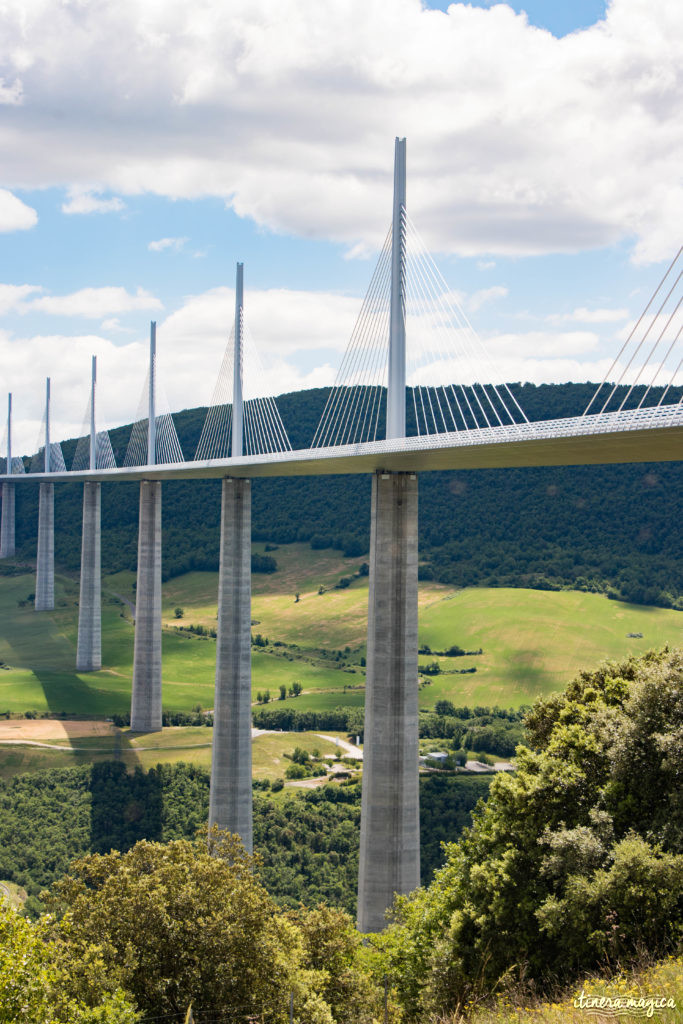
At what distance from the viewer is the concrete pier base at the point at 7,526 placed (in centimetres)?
10244

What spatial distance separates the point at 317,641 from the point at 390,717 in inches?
2107

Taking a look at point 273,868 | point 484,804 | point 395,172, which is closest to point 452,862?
→ point 484,804

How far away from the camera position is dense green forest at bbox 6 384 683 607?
78812mm

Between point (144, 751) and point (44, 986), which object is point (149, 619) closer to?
point (144, 751)

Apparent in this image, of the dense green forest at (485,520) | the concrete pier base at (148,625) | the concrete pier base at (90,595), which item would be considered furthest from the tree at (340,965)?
the dense green forest at (485,520)

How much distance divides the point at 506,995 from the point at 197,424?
9530cm

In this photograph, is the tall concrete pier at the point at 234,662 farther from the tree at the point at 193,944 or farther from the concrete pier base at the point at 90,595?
the concrete pier base at the point at 90,595

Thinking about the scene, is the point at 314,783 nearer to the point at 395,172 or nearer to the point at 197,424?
the point at 395,172

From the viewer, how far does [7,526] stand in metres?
104

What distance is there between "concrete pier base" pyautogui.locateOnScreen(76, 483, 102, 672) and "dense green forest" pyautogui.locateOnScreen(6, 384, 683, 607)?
27349 mm

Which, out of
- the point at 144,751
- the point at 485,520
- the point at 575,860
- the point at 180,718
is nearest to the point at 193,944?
the point at 575,860

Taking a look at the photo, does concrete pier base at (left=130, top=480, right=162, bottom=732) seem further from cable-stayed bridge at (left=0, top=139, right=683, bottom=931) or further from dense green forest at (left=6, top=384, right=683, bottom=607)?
dense green forest at (left=6, top=384, right=683, bottom=607)

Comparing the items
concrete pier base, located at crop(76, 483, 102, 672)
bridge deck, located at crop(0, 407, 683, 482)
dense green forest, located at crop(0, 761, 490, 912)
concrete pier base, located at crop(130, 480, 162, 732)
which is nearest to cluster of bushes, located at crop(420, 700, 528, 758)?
dense green forest, located at crop(0, 761, 490, 912)

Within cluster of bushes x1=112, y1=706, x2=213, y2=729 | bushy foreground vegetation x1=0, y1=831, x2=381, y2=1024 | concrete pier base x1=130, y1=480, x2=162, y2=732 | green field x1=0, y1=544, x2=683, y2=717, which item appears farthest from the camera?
green field x1=0, y1=544, x2=683, y2=717
